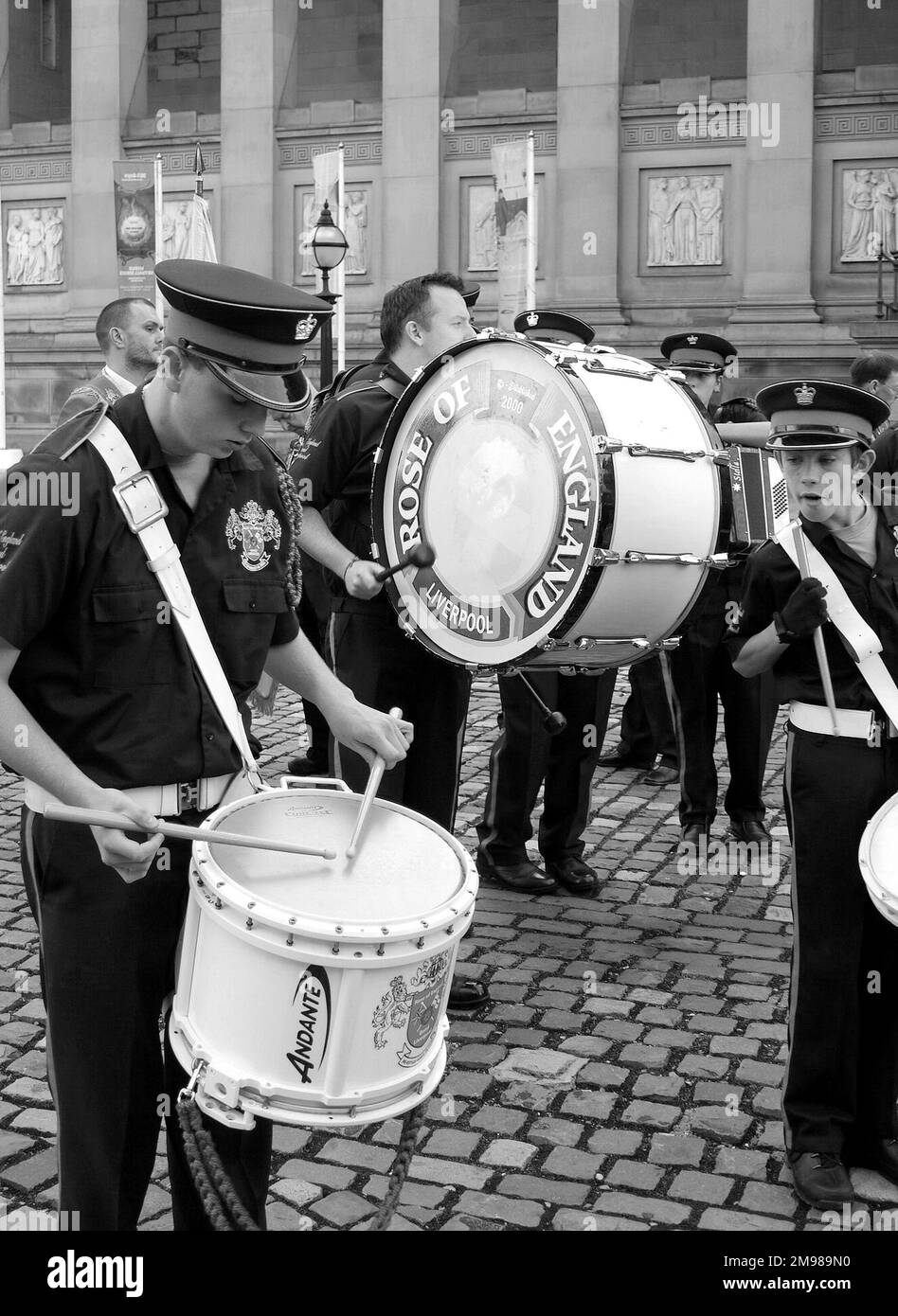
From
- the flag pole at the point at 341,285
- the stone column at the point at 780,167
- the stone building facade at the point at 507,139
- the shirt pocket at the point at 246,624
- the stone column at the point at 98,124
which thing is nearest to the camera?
the shirt pocket at the point at 246,624

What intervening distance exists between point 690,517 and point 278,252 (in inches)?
878

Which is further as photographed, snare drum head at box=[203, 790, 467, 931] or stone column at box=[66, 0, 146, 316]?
stone column at box=[66, 0, 146, 316]

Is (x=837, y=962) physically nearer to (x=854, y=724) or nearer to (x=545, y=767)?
(x=854, y=724)

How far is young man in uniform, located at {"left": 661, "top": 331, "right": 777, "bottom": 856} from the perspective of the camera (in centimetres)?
707

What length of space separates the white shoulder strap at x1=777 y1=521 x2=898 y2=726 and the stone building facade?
1783 cm

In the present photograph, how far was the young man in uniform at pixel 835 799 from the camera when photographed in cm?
375

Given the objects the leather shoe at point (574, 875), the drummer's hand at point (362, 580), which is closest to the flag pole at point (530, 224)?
the leather shoe at point (574, 875)

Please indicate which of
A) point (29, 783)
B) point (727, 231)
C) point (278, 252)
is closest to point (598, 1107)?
point (29, 783)

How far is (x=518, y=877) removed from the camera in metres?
6.32

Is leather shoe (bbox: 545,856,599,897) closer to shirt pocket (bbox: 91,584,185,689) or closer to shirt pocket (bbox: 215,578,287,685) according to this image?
shirt pocket (bbox: 215,578,287,685)

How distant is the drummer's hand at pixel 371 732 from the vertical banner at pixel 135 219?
21.6 metres

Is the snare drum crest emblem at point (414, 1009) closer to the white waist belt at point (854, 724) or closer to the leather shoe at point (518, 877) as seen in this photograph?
the white waist belt at point (854, 724)

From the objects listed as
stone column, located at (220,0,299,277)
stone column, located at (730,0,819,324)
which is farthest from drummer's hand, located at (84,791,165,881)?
stone column, located at (220,0,299,277)

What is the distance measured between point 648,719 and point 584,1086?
14.0ft
